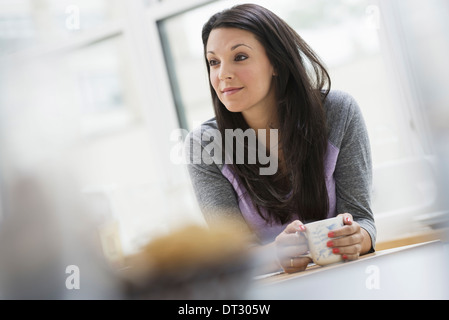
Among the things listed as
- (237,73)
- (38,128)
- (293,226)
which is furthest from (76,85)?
(293,226)

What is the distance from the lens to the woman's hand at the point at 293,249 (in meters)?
0.52

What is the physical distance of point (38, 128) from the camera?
0.58 metres

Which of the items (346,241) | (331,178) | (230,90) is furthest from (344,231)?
(230,90)

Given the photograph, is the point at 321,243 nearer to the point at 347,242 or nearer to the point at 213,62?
the point at 347,242

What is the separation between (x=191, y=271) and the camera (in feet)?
1.65

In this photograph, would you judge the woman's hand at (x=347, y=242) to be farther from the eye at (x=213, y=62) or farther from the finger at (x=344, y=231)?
the eye at (x=213, y=62)

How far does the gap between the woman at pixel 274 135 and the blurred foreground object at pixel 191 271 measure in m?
0.07

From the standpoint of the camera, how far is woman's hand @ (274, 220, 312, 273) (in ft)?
1.71

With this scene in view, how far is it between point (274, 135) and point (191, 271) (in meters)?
0.24

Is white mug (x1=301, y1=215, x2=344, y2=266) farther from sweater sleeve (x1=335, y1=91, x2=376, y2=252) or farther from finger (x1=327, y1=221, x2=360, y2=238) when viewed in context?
sweater sleeve (x1=335, y1=91, x2=376, y2=252)

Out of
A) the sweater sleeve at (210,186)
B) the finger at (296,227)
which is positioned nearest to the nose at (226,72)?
the sweater sleeve at (210,186)

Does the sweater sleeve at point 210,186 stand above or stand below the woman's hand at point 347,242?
above
